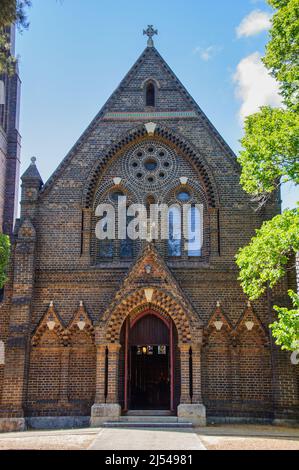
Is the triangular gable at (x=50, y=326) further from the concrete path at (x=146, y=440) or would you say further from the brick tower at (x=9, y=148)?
the brick tower at (x=9, y=148)

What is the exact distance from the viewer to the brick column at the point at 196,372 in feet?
67.0

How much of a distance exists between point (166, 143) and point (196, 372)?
386 inches

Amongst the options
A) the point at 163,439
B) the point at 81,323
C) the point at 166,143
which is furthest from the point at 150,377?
the point at 166,143

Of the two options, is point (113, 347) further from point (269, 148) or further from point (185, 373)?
point (269, 148)

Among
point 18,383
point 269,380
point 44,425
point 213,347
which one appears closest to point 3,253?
point 18,383

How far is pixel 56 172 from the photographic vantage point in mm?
23938

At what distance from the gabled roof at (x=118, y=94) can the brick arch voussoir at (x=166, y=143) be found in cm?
114

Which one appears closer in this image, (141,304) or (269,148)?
(269,148)

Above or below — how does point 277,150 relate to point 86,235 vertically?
above

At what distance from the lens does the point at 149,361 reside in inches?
910

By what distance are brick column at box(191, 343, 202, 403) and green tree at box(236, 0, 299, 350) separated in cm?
471

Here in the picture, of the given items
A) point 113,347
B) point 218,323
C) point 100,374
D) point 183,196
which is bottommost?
point 100,374

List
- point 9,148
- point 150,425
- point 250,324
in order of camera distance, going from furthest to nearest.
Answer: point 9,148, point 250,324, point 150,425

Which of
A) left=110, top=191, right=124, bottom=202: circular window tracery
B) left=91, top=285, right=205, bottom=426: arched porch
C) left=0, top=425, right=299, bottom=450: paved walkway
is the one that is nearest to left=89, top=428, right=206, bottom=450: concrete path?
left=0, top=425, right=299, bottom=450: paved walkway
